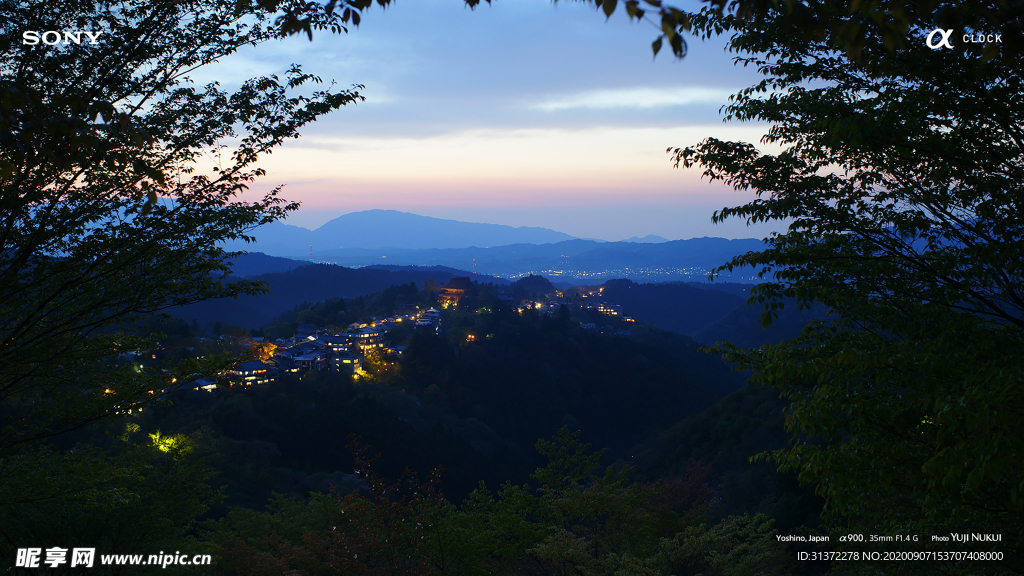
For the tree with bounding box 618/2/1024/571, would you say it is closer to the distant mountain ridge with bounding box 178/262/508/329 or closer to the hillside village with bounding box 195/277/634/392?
the hillside village with bounding box 195/277/634/392

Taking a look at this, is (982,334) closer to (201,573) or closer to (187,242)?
(187,242)

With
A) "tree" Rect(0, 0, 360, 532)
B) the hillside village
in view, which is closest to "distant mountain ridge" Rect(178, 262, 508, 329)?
the hillside village

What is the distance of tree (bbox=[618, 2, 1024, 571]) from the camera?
369 cm

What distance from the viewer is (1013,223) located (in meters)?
4.16

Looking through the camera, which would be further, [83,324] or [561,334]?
[561,334]

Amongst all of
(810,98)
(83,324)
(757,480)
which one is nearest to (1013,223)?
(810,98)

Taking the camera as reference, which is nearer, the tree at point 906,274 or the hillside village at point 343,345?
the tree at point 906,274

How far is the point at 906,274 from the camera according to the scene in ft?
16.0

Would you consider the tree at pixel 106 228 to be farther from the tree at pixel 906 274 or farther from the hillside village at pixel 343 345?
the hillside village at pixel 343 345

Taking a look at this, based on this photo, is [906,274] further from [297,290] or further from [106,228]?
[297,290]

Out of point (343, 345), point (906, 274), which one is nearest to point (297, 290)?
point (343, 345)

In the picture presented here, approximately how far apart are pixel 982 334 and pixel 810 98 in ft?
8.43

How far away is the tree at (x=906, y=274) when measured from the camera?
12.1 ft

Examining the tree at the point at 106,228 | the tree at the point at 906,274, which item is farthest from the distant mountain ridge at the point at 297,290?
the tree at the point at 906,274
